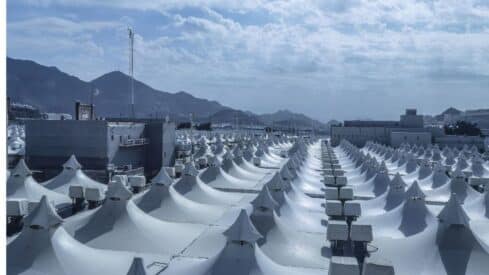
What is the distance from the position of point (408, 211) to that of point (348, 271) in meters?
8.57

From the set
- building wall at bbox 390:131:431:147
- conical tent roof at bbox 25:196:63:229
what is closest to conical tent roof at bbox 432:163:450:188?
conical tent roof at bbox 25:196:63:229

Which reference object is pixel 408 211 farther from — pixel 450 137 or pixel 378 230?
pixel 450 137

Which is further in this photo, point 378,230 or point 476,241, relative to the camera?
point 378,230

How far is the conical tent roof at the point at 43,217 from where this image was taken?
1192 cm

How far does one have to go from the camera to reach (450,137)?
74.8 meters

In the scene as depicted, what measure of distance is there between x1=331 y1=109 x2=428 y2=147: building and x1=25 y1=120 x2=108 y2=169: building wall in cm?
5295

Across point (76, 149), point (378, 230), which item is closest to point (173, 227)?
point (378, 230)

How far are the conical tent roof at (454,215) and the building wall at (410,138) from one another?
60632 millimetres

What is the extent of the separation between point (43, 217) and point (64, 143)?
2345 centimetres

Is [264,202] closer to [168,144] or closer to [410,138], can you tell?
[168,144]

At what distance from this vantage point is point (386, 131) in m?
78.6

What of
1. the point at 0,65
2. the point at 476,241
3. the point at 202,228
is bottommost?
the point at 202,228

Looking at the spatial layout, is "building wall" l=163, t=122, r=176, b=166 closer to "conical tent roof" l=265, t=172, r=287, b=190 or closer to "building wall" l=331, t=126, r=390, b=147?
"conical tent roof" l=265, t=172, r=287, b=190

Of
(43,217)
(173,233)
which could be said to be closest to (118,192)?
(173,233)
